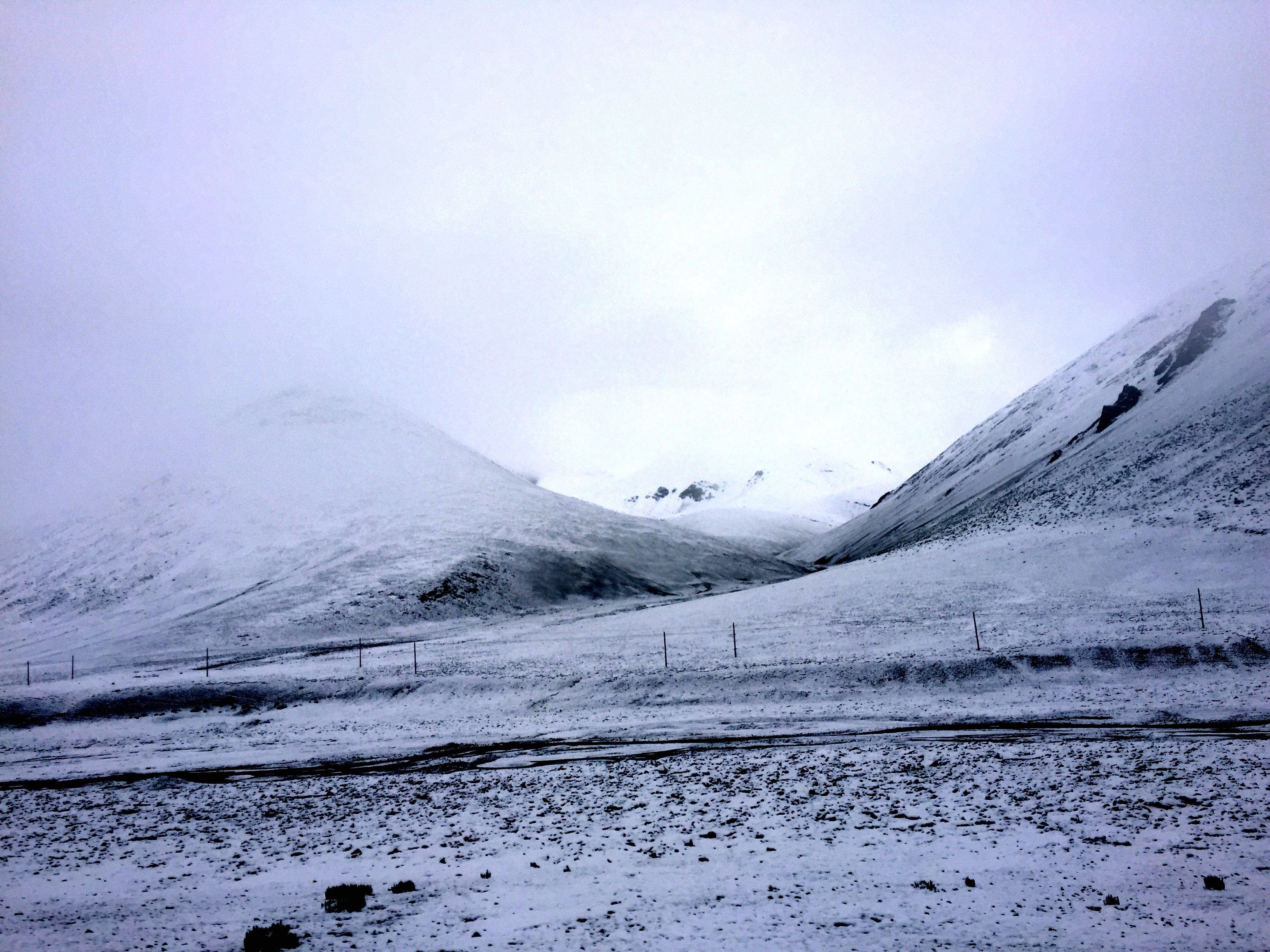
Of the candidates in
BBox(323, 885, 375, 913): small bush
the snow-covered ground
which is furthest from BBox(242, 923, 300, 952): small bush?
BBox(323, 885, 375, 913): small bush

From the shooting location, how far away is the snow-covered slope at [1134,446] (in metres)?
62.3

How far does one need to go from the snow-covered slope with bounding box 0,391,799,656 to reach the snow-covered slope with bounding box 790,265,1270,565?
2370 centimetres

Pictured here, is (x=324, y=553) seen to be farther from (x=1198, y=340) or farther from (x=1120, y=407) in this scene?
(x=1198, y=340)

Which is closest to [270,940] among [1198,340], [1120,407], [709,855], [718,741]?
[709,855]

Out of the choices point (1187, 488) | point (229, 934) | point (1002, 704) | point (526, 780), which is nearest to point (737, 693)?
point (1002, 704)

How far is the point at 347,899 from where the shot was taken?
11883 mm

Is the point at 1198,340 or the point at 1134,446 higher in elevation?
the point at 1198,340

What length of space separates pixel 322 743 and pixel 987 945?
81.8ft

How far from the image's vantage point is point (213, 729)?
34.2 m

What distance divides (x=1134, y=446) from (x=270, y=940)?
272 ft

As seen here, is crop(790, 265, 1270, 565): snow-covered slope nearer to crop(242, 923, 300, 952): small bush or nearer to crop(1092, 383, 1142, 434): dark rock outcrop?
crop(1092, 383, 1142, 434): dark rock outcrop

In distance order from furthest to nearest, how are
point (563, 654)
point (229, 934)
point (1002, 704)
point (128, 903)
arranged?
1. point (563, 654)
2. point (1002, 704)
3. point (128, 903)
4. point (229, 934)

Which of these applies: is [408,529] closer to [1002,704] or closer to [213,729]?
[213,729]

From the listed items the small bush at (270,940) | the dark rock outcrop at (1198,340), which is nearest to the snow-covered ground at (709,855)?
the small bush at (270,940)
